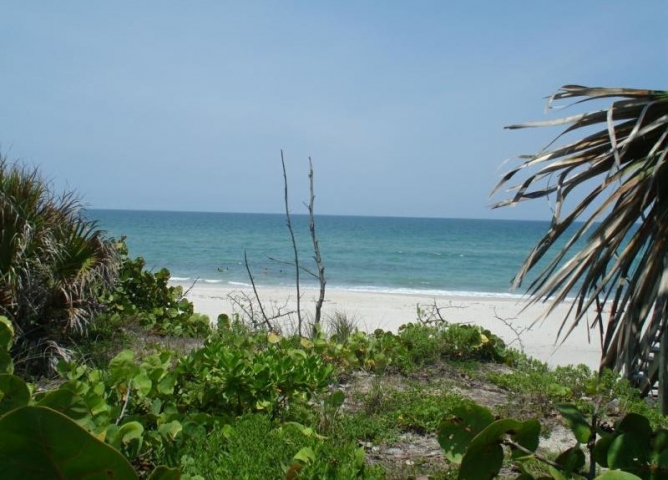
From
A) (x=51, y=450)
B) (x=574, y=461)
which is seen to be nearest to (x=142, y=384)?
(x=51, y=450)

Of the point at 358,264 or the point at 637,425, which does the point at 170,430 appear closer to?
the point at 637,425

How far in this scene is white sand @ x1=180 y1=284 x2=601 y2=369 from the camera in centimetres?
1070

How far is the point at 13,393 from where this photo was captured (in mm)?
1671

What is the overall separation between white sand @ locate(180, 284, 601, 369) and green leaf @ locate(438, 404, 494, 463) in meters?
6.74

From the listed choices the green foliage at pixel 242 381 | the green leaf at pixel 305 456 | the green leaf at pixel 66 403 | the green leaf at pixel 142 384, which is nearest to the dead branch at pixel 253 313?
the green foliage at pixel 242 381

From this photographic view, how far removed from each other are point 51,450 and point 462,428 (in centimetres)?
102

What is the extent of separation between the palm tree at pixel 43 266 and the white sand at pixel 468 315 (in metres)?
3.59

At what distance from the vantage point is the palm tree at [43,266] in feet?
16.1

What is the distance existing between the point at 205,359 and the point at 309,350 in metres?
1.89

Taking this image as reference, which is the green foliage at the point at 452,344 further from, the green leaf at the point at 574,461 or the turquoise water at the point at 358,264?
the turquoise water at the point at 358,264

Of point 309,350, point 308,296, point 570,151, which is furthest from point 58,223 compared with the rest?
point 308,296

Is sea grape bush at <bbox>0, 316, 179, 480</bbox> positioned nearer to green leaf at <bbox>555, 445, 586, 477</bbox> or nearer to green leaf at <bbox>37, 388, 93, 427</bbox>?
green leaf at <bbox>37, 388, 93, 427</bbox>

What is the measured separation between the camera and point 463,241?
63625 mm

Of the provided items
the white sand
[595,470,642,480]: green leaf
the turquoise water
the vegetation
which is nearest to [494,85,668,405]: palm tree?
the vegetation
